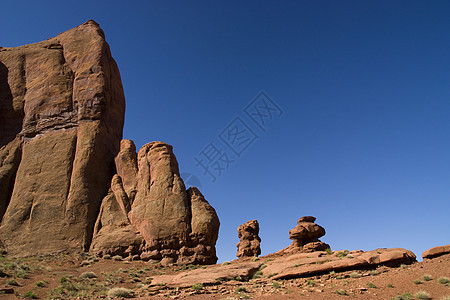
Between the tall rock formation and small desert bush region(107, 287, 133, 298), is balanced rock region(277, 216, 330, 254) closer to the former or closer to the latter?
the tall rock formation

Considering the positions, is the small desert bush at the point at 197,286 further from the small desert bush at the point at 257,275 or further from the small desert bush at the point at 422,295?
the small desert bush at the point at 422,295

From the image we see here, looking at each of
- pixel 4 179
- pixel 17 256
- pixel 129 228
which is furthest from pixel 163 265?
pixel 4 179

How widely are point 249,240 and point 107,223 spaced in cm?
1362

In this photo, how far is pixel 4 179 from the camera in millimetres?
38062

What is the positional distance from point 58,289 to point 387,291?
17.9m

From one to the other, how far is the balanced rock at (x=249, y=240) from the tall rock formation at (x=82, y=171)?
4.36 metres

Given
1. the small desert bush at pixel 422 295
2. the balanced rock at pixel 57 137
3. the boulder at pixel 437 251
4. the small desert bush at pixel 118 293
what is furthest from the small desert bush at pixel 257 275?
the balanced rock at pixel 57 137

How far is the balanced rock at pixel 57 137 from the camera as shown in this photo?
1308 inches

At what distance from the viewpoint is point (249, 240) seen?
3484cm

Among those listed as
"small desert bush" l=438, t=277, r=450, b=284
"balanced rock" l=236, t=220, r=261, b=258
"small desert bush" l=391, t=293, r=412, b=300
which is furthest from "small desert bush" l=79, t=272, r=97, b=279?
"small desert bush" l=438, t=277, r=450, b=284

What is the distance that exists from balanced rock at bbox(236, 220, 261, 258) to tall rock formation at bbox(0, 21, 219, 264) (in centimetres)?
436

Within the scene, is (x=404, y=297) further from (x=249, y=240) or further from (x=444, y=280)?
(x=249, y=240)

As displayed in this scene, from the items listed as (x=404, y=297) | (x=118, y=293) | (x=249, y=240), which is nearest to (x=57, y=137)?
(x=249, y=240)

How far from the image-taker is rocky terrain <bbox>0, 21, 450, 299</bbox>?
2041 cm
